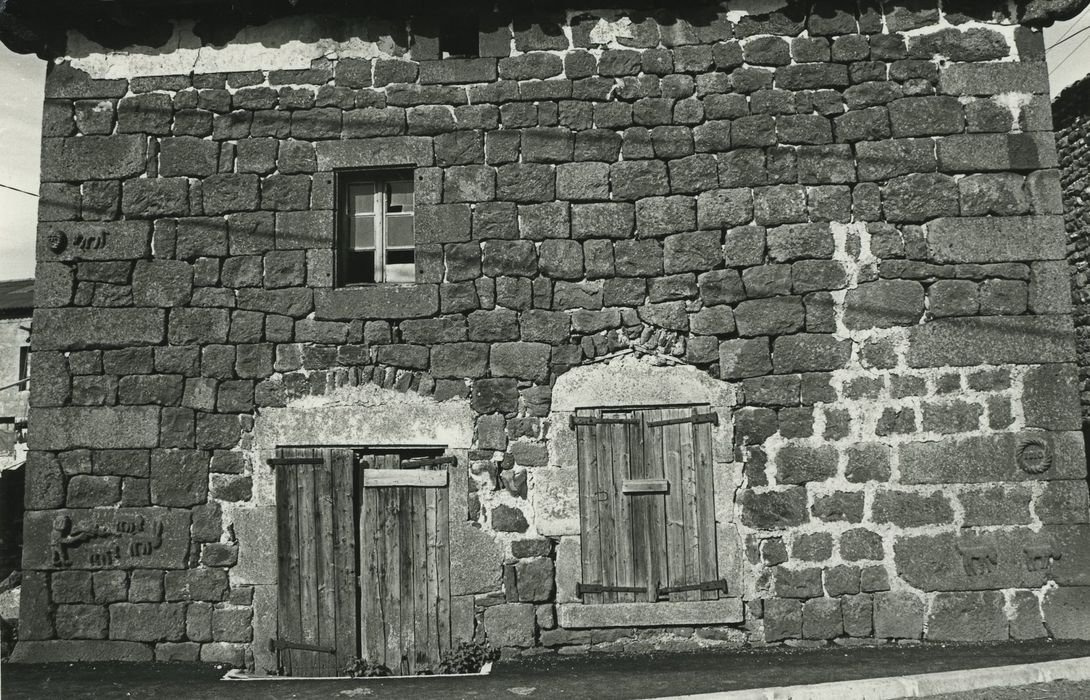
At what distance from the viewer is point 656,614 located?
202 inches

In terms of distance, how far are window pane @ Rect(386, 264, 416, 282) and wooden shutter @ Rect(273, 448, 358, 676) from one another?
50.7 inches

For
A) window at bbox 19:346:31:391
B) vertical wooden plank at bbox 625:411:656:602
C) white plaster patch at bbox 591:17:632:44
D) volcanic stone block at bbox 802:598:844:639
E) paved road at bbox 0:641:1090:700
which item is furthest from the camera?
window at bbox 19:346:31:391

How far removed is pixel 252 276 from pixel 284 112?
1208 mm

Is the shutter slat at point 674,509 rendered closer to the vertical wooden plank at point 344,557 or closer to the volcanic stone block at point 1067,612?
the vertical wooden plank at point 344,557

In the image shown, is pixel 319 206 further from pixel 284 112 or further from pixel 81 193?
pixel 81 193

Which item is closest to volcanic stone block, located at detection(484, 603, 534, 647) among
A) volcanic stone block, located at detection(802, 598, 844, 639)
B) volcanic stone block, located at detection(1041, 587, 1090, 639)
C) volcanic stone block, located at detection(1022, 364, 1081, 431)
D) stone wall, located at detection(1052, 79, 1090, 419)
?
volcanic stone block, located at detection(802, 598, 844, 639)

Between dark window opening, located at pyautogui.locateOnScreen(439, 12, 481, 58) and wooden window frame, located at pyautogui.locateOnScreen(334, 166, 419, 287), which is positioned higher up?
dark window opening, located at pyautogui.locateOnScreen(439, 12, 481, 58)

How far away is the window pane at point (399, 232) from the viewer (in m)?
5.66

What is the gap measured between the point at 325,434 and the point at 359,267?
1238mm

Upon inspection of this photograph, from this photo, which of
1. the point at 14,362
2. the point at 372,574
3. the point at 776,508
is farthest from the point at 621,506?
the point at 14,362

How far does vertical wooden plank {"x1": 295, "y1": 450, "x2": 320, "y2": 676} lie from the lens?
522cm

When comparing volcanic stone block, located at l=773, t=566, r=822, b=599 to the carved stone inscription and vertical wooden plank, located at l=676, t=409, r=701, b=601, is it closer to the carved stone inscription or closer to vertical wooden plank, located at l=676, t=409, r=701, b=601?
vertical wooden plank, located at l=676, t=409, r=701, b=601

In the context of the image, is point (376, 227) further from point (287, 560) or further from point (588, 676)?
point (588, 676)

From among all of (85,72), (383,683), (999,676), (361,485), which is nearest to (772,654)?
(999,676)
